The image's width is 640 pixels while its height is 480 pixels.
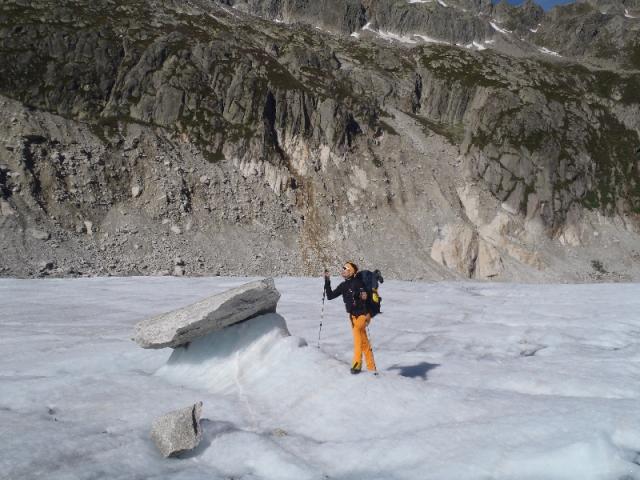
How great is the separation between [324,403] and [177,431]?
7.23ft

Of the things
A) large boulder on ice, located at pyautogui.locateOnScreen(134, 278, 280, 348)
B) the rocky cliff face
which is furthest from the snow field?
the rocky cliff face

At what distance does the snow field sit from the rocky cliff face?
33.3m

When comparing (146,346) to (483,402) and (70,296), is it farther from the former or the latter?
(70,296)

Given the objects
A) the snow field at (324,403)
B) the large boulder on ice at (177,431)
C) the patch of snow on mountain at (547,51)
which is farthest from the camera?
the patch of snow on mountain at (547,51)

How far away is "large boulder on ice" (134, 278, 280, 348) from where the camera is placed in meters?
7.99

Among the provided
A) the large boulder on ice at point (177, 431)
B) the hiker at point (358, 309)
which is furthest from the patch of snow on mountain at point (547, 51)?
the large boulder on ice at point (177, 431)

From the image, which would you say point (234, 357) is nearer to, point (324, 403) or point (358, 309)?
point (324, 403)

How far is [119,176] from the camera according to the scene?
48469 mm

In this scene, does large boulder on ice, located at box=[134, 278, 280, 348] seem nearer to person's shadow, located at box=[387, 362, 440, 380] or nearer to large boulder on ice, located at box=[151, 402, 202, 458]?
large boulder on ice, located at box=[151, 402, 202, 458]

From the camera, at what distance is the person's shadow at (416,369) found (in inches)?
365

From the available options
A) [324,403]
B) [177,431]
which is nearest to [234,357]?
[324,403]

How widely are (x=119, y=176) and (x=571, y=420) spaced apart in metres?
50.7

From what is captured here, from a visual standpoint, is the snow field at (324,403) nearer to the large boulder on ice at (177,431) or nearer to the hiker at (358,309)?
the large boulder on ice at (177,431)

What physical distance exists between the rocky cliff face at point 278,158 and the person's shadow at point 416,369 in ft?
116
